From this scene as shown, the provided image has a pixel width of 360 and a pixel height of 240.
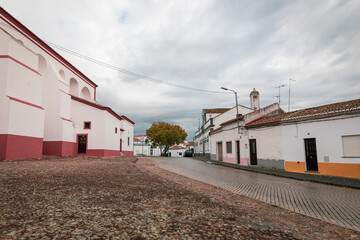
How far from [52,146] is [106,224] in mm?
18068

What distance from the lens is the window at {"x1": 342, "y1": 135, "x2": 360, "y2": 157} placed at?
11.7m

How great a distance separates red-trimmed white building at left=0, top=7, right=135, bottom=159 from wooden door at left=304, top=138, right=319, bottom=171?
17.9m

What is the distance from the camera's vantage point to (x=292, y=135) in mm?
15117

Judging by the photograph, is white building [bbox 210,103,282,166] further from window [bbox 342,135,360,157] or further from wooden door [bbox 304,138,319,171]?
window [bbox 342,135,360,157]

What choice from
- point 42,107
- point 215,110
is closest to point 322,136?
point 42,107

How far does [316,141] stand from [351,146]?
6.18 ft

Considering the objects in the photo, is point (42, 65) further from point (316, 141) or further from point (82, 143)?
point (316, 141)

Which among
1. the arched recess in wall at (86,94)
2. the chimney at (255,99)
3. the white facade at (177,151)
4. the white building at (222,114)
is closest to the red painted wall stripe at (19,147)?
the arched recess in wall at (86,94)

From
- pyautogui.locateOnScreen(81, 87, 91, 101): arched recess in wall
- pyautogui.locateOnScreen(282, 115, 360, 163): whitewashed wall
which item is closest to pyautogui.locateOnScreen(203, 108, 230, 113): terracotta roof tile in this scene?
pyautogui.locateOnScreen(81, 87, 91, 101): arched recess in wall

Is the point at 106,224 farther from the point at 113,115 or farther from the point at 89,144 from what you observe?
the point at 113,115

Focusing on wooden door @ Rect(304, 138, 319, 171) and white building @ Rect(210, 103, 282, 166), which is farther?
white building @ Rect(210, 103, 282, 166)

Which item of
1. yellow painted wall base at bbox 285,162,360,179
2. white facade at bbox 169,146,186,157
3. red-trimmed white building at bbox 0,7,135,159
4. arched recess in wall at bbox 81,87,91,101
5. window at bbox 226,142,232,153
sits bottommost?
white facade at bbox 169,146,186,157

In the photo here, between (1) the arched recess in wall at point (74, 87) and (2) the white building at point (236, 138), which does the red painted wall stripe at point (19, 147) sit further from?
(2) the white building at point (236, 138)

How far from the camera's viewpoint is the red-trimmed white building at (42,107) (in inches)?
509
